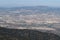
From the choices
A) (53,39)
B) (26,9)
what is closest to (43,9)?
(26,9)

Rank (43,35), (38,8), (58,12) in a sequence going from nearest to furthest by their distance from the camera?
(43,35), (58,12), (38,8)

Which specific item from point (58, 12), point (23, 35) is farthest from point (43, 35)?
point (58, 12)

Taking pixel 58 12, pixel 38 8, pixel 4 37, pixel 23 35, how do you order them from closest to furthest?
pixel 4 37 < pixel 23 35 < pixel 58 12 < pixel 38 8

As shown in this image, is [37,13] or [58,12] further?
[37,13]

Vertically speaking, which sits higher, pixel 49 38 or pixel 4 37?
pixel 4 37

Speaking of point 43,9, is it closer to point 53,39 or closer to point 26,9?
point 26,9

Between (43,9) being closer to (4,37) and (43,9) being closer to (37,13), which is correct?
(37,13)

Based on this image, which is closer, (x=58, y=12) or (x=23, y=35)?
(x=23, y=35)

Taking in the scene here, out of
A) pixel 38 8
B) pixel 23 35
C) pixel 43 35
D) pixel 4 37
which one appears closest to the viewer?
pixel 4 37

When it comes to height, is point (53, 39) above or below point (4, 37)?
below
